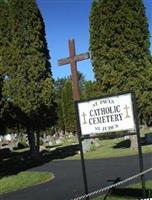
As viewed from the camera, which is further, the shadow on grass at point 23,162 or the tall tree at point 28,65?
the tall tree at point 28,65

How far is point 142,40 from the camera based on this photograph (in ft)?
110

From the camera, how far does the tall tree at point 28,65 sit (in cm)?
3494

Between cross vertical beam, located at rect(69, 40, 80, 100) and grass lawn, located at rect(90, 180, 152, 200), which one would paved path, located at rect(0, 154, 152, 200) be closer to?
grass lawn, located at rect(90, 180, 152, 200)

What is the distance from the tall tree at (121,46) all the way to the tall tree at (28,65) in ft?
12.5

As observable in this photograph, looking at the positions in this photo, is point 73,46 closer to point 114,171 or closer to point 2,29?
point 114,171

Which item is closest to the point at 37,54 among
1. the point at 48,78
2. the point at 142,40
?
the point at 48,78

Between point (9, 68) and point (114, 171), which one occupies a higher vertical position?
point (9, 68)

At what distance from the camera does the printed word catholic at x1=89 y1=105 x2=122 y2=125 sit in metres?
11.8

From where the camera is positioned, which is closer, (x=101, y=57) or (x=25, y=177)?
(x=25, y=177)

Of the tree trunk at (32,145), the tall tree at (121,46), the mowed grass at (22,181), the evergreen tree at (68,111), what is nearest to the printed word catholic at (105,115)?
the mowed grass at (22,181)

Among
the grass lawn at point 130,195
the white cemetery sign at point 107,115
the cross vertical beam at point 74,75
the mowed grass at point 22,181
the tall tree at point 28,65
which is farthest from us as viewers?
the tall tree at point 28,65

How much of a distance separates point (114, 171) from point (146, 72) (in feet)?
45.4

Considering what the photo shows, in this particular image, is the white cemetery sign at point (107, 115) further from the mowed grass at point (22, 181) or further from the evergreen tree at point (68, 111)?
the evergreen tree at point (68, 111)

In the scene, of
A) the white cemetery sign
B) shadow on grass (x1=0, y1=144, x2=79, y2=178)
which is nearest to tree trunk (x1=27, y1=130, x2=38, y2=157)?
shadow on grass (x1=0, y1=144, x2=79, y2=178)
